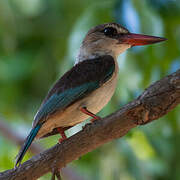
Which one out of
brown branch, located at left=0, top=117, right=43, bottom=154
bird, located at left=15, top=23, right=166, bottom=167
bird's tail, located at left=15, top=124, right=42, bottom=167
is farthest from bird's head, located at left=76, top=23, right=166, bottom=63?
brown branch, located at left=0, top=117, right=43, bottom=154

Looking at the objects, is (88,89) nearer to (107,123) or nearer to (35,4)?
(107,123)

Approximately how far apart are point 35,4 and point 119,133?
2.82 meters

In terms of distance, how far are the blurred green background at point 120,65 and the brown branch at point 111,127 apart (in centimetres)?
53

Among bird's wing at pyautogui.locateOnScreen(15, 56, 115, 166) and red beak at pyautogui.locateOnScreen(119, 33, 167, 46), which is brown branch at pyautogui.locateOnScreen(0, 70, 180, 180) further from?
red beak at pyautogui.locateOnScreen(119, 33, 167, 46)

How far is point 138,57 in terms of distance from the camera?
420cm

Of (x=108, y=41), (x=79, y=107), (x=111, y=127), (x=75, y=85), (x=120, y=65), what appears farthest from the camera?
(x=108, y=41)

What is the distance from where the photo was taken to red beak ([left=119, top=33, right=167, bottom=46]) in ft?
12.8

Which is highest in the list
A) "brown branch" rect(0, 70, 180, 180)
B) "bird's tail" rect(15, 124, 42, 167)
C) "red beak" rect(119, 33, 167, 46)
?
"red beak" rect(119, 33, 167, 46)

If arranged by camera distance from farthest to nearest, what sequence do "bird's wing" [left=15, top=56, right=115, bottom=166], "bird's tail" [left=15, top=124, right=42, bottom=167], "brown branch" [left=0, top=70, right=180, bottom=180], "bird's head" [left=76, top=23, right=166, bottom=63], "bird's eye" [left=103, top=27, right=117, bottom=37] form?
"bird's eye" [left=103, top=27, right=117, bottom=37] < "bird's head" [left=76, top=23, right=166, bottom=63] < "bird's wing" [left=15, top=56, right=115, bottom=166] < "bird's tail" [left=15, top=124, right=42, bottom=167] < "brown branch" [left=0, top=70, right=180, bottom=180]

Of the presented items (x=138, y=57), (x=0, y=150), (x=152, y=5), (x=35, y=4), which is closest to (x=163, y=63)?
(x=138, y=57)

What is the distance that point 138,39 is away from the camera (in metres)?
4.22

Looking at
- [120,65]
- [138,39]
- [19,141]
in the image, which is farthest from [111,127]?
[19,141]

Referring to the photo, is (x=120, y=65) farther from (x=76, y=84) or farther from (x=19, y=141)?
(x=19, y=141)

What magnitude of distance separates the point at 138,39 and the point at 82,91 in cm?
84
